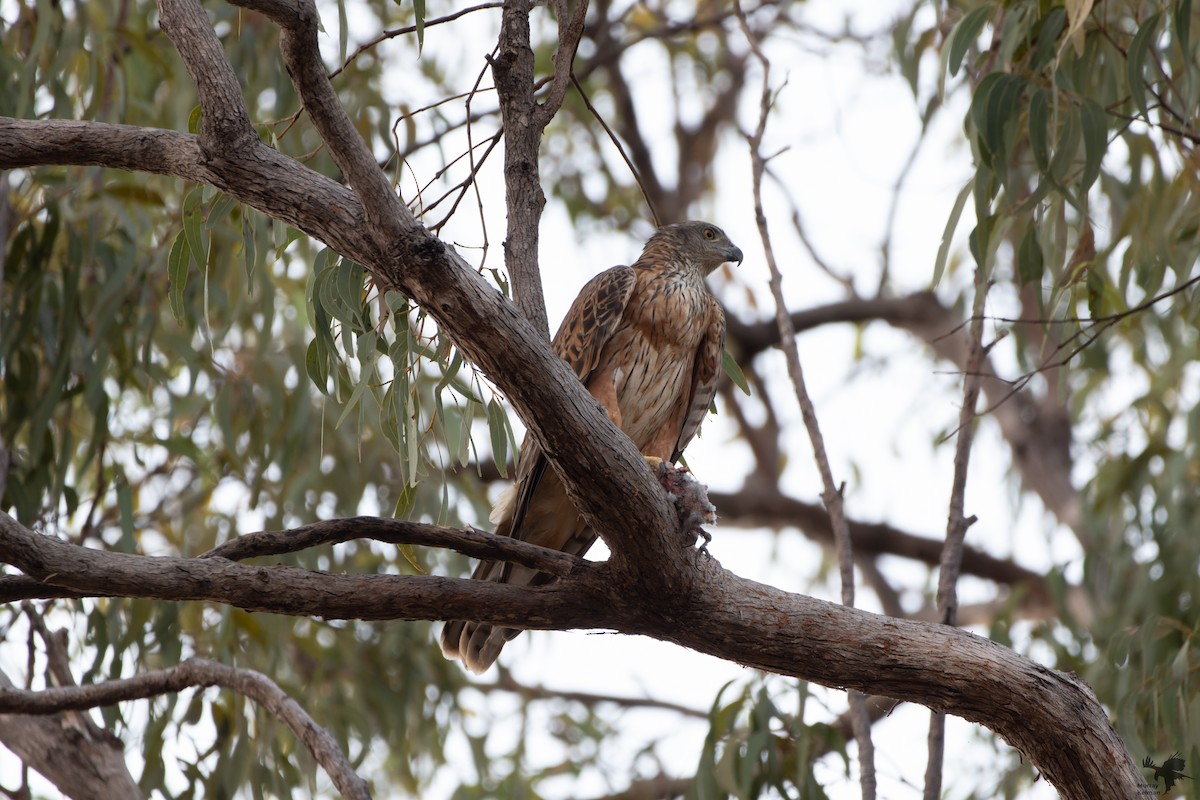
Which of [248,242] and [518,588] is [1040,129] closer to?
[518,588]

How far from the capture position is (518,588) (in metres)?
2.40

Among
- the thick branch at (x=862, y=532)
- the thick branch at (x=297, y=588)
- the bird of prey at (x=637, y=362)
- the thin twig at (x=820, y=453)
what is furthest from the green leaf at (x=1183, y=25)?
the thick branch at (x=862, y=532)

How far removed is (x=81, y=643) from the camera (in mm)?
4121

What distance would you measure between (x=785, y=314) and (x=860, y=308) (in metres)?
4.76

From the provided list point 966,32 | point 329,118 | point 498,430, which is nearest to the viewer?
point 329,118

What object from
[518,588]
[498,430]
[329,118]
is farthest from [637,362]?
[329,118]

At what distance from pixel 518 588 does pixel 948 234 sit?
1683 mm

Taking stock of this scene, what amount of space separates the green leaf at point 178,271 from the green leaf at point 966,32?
6.82ft

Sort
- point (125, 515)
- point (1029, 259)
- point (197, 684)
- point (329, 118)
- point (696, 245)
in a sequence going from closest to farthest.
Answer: point (329, 118), point (197, 684), point (1029, 259), point (125, 515), point (696, 245)

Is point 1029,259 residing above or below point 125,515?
above

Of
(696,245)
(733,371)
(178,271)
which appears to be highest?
(696,245)

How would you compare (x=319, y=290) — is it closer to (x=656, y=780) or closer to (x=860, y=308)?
(x=656, y=780)

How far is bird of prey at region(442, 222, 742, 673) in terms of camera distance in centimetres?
367

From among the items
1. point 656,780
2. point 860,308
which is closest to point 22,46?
point 656,780
